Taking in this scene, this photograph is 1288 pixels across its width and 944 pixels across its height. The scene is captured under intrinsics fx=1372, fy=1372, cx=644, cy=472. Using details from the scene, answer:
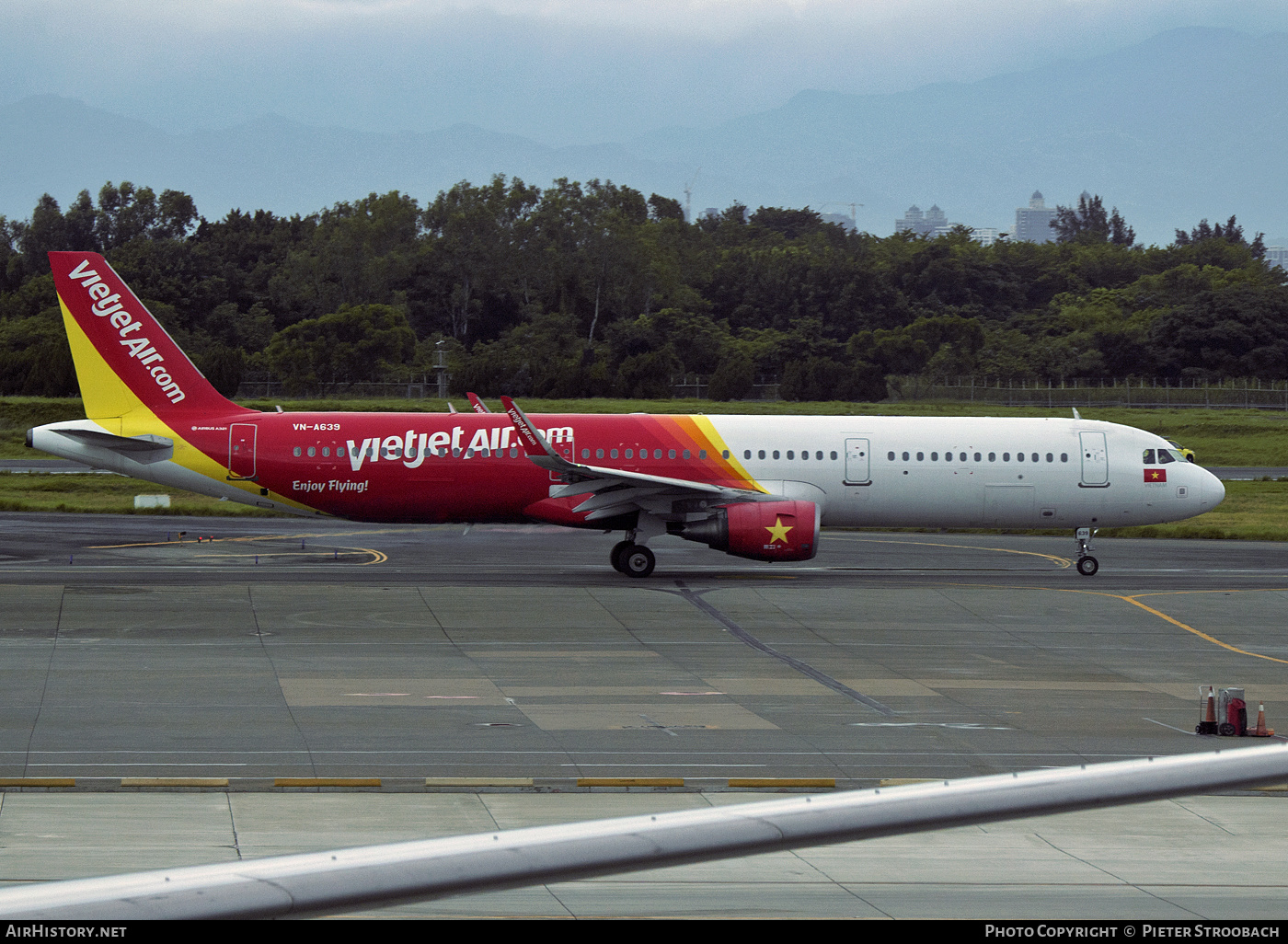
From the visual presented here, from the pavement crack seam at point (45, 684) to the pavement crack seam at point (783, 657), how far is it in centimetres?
1112

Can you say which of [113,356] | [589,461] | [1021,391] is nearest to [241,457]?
[113,356]

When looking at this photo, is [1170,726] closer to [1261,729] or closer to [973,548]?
[1261,729]

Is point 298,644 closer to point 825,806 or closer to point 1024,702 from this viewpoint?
point 1024,702

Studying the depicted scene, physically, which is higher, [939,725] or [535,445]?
[535,445]

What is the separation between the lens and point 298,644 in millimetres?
23922

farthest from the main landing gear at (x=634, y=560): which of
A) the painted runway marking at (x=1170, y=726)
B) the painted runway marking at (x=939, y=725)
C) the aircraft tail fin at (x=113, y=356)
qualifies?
the painted runway marking at (x=1170, y=726)

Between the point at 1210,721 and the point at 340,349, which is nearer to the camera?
the point at 1210,721

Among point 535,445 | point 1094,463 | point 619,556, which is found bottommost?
point 619,556

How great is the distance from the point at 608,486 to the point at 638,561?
2.01m

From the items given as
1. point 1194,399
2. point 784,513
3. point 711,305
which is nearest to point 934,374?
point 1194,399

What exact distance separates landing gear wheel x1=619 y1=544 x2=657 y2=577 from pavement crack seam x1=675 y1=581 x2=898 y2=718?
1.47m

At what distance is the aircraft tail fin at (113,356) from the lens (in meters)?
34.3

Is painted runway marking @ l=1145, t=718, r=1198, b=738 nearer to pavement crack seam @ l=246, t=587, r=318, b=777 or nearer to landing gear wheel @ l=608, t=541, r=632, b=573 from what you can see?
pavement crack seam @ l=246, t=587, r=318, b=777

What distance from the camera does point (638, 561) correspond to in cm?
3331
